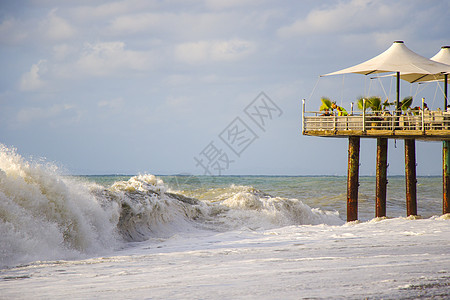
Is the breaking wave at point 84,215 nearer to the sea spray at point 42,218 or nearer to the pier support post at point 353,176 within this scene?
the sea spray at point 42,218

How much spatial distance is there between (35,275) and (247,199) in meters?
14.2

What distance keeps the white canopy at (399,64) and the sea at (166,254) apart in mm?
4720

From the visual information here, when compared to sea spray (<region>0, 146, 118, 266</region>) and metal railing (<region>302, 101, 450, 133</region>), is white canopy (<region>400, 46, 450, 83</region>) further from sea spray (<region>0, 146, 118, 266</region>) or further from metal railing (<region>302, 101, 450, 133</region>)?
sea spray (<region>0, 146, 118, 266</region>)

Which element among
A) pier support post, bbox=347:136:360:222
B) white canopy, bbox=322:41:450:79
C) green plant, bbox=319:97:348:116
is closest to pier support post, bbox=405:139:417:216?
pier support post, bbox=347:136:360:222

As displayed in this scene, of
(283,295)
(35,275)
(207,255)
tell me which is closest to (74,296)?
(35,275)

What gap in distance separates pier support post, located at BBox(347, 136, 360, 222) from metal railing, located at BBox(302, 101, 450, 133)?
65 centimetres

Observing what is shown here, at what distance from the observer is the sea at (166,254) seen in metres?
6.59

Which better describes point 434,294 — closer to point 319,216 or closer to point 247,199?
point 247,199

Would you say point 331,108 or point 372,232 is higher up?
point 331,108

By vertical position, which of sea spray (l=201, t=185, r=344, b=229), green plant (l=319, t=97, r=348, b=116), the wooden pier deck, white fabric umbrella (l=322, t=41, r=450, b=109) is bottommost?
sea spray (l=201, t=185, r=344, b=229)

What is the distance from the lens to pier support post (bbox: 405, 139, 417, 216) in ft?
61.3

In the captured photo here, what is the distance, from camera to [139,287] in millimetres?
6863

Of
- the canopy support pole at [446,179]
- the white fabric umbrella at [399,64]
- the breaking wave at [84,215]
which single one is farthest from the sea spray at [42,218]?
the canopy support pole at [446,179]

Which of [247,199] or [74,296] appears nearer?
[74,296]
